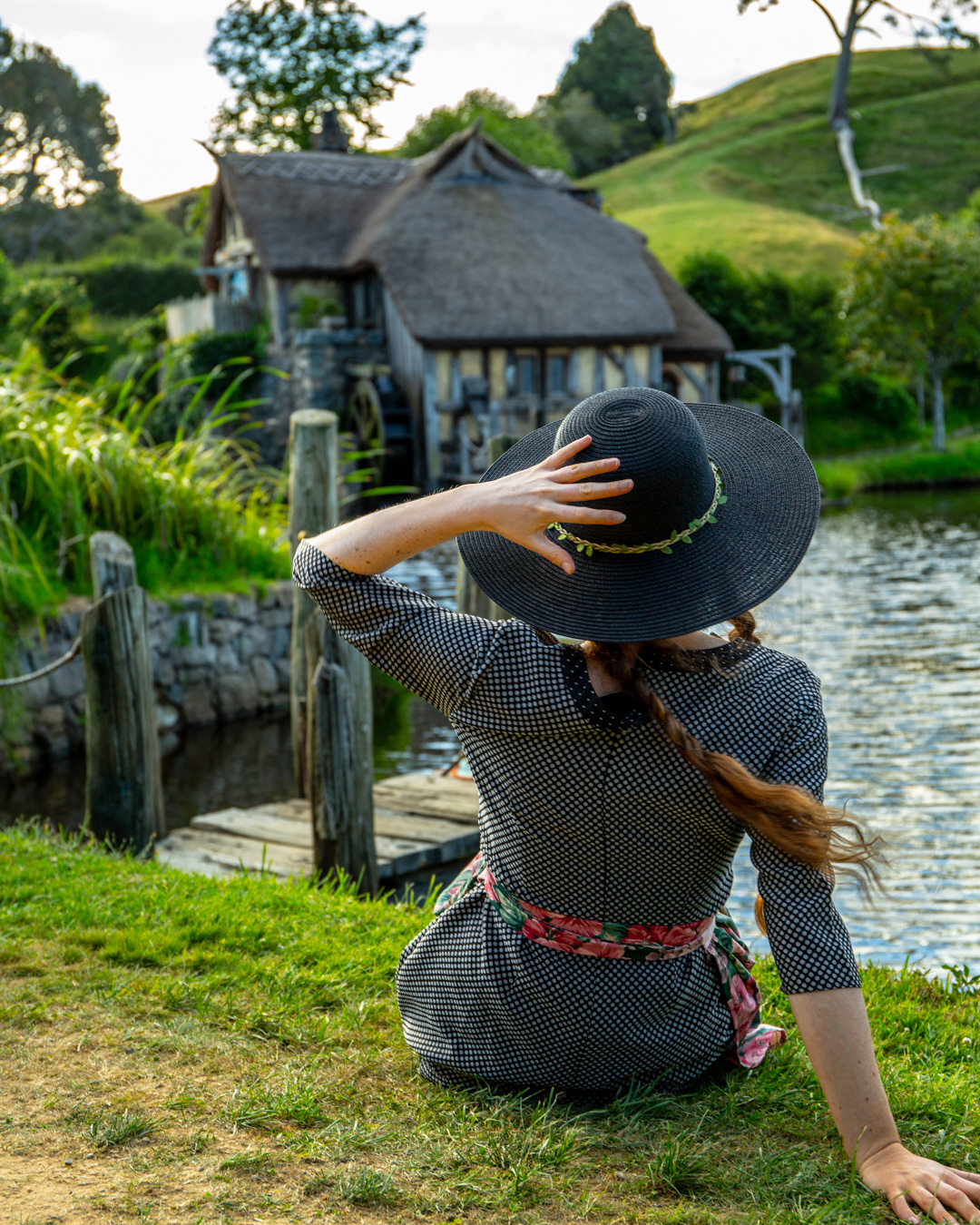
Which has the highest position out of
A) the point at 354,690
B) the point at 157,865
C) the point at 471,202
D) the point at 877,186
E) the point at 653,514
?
the point at 877,186

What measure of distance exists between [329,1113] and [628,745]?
0.96 meters

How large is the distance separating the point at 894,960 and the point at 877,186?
56282mm

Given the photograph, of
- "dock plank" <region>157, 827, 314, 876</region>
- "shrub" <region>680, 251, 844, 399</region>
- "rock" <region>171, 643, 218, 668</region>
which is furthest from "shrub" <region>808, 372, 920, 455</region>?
"dock plank" <region>157, 827, 314, 876</region>

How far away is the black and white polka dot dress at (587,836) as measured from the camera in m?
1.96

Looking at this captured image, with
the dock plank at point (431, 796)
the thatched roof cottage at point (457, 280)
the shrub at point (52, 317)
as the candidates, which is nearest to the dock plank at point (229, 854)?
the dock plank at point (431, 796)

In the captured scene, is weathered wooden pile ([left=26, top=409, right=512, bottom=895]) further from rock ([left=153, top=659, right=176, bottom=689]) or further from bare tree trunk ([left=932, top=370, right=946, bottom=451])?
bare tree trunk ([left=932, top=370, right=946, bottom=451])

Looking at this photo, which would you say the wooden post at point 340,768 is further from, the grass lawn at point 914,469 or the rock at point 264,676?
the grass lawn at point 914,469

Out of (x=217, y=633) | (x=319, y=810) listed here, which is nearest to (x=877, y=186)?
(x=217, y=633)

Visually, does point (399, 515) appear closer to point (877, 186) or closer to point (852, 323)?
point (852, 323)

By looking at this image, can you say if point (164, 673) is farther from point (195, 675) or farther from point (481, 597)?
point (481, 597)

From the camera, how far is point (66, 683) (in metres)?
8.23

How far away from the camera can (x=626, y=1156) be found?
2107 mm

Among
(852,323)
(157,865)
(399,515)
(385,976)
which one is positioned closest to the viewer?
(399,515)

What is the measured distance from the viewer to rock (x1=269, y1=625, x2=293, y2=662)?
9516mm
